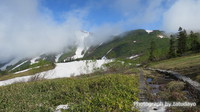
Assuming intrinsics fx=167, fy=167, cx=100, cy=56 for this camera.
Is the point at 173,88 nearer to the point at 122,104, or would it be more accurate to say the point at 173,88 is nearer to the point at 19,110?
the point at 122,104

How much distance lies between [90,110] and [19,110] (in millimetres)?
6299

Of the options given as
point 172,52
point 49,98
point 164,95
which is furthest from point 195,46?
point 49,98

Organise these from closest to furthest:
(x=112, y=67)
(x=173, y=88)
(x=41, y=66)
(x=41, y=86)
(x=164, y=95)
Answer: (x=164, y=95)
(x=173, y=88)
(x=41, y=86)
(x=112, y=67)
(x=41, y=66)

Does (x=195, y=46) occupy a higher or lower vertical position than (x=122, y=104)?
higher

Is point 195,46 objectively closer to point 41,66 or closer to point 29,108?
point 41,66

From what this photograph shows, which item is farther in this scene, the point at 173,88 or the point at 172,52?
the point at 172,52

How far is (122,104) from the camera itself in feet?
28.7

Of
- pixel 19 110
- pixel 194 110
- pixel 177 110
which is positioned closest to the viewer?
pixel 194 110

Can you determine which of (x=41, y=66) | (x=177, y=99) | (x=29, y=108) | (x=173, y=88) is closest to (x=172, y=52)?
(x=41, y=66)

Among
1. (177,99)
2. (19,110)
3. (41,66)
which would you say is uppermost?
(41,66)

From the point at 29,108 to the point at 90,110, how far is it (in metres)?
6.16

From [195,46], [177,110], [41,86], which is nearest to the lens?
[177,110]

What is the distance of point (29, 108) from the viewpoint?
1242 centimetres

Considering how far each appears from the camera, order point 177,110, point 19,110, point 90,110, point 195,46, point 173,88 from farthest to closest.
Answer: point 195,46 → point 173,88 → point 19,110 → point 177,110 → point 90,110
